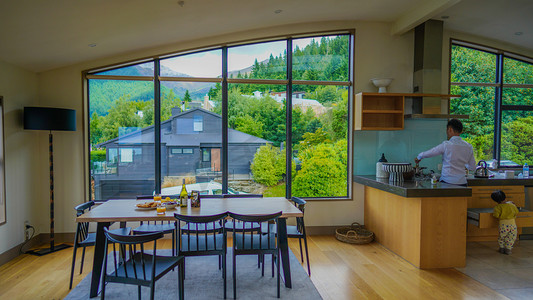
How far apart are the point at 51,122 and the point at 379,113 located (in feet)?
14.8

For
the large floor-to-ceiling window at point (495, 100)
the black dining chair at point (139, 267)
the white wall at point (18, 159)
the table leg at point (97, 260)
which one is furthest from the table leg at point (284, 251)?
the large floor-to-ceiling window at point (495, 100)

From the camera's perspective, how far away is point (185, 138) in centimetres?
498

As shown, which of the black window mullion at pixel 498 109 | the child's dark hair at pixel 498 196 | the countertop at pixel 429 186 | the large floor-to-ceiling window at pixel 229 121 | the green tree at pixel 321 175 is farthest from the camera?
the black window mullion at pixel 498 109

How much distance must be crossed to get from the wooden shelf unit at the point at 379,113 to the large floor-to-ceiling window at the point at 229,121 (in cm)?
28

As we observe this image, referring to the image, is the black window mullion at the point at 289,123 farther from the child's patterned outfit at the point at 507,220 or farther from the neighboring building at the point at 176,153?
the child's patterned outfit at the point at 507,220

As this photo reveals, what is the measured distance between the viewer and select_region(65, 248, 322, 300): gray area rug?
3105mm

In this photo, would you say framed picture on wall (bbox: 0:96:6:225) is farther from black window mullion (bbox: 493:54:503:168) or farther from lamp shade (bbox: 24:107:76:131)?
black window mullion (bbox: 493:54:503:168)

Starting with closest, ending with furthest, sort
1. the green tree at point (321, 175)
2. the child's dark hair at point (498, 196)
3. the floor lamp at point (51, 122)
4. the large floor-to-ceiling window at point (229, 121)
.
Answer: the floor lamp at point (51, 122) < the child's dark hair at point (498, 196) < the large floor-to-ceiling window at point (229, 121) < the green tree at point (321, 175)

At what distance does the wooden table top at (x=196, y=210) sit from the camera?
9.80ft

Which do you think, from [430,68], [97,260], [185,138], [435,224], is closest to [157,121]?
[185,138]

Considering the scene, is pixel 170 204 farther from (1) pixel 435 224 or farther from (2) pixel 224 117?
(1) pixel 435 224

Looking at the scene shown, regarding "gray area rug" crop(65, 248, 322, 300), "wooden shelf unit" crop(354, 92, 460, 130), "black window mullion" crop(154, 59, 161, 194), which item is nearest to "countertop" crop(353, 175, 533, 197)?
"wooden shelf unit" crop(354, 92, 460, 130)

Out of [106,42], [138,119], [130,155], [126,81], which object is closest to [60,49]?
[106,42]

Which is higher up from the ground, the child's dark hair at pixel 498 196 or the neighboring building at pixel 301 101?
the neighboring building at pixel 301 101
